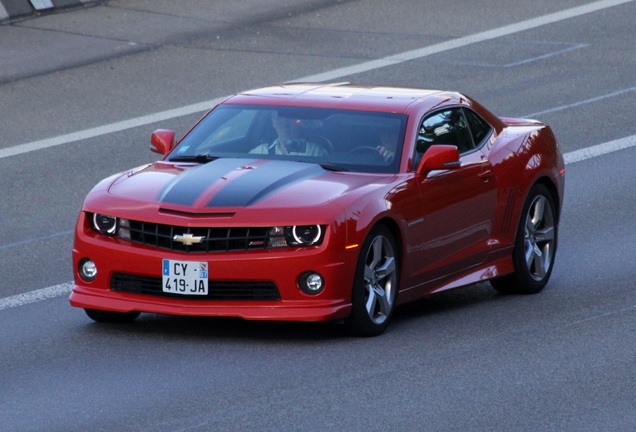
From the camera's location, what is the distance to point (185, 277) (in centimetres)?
915

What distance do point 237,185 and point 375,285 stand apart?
41.3 inches

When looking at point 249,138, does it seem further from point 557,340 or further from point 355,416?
point 355,416

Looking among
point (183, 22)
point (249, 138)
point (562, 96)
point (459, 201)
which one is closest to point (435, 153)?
point (459, 201)

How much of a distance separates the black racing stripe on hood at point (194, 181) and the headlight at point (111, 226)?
0.27 m

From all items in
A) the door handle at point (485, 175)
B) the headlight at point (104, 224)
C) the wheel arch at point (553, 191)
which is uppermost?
the headlight at point (104, 224)

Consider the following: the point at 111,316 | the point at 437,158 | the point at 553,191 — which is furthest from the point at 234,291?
the point at 553,191

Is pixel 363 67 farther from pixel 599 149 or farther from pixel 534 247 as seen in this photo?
pixel 534 247

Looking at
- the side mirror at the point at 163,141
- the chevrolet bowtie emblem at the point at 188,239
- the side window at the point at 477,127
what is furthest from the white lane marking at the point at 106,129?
the chevrolet bowtie emblem at the point at 188,239

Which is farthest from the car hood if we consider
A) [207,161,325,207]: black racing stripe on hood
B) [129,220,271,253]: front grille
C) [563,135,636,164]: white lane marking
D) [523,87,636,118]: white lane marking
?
[523,87,636,118]: white lane marking

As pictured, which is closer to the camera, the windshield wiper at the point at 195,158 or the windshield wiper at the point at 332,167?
the windshield wiper at the point at 332,167

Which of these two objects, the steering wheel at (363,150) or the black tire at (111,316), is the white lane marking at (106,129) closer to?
the black tire at (111,316)

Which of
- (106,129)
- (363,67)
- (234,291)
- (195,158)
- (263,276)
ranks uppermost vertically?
(195,158)

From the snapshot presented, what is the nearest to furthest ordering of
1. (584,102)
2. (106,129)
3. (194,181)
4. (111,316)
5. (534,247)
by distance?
(194,181) < (111,316) < (534,247) < (106,129) < (584,102)

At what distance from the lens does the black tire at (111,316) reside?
9719 mm
